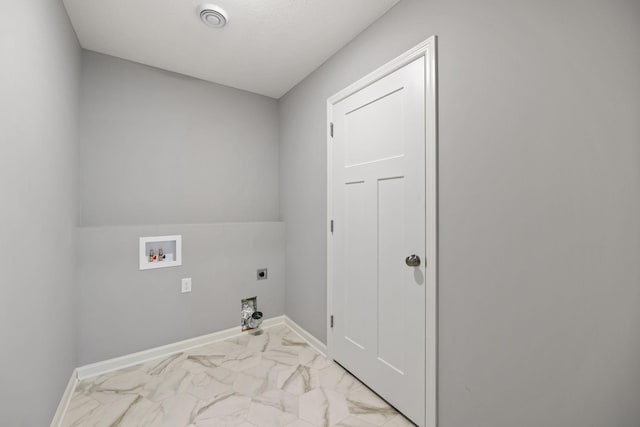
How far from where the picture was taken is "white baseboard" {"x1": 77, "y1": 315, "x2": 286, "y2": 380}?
2.05m

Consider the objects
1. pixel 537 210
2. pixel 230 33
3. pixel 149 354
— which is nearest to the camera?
pixel 537 210

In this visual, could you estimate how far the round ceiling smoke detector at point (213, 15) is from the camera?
170 centimetres

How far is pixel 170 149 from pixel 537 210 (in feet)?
8.96

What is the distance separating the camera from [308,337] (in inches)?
100.0

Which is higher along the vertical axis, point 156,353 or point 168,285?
point 168,285

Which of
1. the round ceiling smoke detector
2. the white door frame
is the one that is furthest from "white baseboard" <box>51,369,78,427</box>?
the round ceiling smoke detector

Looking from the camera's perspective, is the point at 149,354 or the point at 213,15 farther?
the point at 149,354

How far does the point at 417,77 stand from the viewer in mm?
1524

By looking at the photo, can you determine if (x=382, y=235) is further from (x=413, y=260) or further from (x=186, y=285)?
(x=186, y=285)

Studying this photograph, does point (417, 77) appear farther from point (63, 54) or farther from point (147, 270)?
point (147, 270)

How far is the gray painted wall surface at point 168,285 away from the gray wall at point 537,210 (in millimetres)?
1899

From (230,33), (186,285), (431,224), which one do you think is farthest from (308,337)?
(230,33)

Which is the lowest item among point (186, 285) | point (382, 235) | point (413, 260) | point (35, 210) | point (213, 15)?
point (186, 285)

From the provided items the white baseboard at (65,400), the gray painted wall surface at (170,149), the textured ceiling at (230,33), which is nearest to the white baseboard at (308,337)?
the gray painted wall surface at (170,149)
